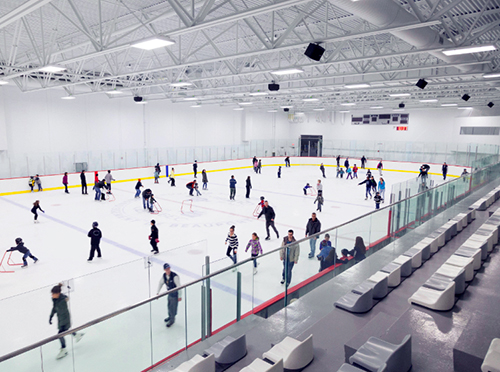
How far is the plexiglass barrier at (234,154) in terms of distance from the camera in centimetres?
2464

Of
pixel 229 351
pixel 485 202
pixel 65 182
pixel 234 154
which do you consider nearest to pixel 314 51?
pixel 485 202

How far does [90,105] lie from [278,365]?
2916 centimetres

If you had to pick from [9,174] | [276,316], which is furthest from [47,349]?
[9,174]

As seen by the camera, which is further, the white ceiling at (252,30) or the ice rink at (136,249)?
the white ceiling at (252,30)

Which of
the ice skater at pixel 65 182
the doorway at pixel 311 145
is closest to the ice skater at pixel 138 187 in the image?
the ice skater at pixel 65 182

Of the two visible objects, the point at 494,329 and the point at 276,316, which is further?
the point at 276,316

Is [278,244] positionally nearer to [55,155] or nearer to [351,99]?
[55,155]

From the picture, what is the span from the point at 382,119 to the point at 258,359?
42686 millimetres

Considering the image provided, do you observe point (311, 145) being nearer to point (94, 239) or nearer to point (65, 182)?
point (65, 182)

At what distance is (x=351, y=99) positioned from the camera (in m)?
33.2

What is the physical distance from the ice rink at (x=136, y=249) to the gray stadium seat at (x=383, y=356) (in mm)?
1988

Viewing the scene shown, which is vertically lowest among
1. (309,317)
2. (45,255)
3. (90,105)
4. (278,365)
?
(45,255)

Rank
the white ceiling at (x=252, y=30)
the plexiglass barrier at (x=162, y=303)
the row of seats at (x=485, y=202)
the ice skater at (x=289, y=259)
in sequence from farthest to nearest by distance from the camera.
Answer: the row of seats at (x=485, y=202)
the white ceiling at (x=252, y=30)
the ice skater at (x=289, y=259)
the plexiglass barrier at (x=162, y=303)

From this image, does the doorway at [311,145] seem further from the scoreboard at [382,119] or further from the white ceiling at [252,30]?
the white ceiling at [252,30]
